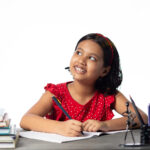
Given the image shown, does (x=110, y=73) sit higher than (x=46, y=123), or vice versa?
(x=110, y=73)

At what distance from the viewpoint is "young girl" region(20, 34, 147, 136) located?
4.98 feet

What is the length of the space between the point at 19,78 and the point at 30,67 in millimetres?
144

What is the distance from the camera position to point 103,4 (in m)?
3.61

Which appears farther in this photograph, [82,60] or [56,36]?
[56,36]

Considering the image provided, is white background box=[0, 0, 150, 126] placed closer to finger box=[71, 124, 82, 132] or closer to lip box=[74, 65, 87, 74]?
lip box=[74, 65, 87, 74]

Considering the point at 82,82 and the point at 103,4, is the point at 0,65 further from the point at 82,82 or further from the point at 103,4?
the point at 82,82

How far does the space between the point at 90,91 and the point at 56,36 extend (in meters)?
1.96

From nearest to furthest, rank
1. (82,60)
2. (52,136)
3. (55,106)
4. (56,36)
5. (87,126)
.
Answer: (52,136), (87,126), (82,60), (55,106), (56,36)

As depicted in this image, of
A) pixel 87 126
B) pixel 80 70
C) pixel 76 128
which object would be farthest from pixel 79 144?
pixel 80 70

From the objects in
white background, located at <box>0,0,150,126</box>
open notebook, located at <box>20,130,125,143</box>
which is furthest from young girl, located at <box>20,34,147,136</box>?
white background, located at <box>0,0,150,126</box>

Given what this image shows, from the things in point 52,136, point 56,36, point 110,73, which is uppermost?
point 56,36

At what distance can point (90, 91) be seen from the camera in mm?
1674

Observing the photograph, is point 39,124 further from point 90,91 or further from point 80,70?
point 90,91

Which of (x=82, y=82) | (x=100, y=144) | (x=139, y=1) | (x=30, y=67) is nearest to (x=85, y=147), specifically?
(x=100, y=144)
